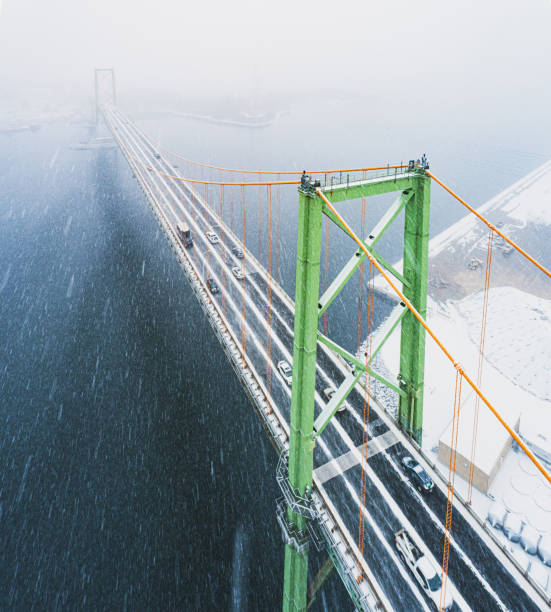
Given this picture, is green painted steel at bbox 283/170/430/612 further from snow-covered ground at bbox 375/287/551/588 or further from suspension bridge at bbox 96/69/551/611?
snow-covered ground at bbox 375/287/551/588

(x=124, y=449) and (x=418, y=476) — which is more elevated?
(x=418, y=476)

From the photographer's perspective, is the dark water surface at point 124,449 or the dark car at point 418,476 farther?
the dark water surface at point 124,449

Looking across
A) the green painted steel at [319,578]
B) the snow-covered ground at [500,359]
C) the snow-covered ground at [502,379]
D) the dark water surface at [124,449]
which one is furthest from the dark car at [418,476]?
the dark water surface at [124,449]

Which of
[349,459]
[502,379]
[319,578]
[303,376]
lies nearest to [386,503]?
[349,459]

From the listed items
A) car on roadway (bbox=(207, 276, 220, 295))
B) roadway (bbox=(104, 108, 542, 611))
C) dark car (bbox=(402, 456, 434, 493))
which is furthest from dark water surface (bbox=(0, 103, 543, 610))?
dark car (bbox=(402, 456, 434, 493))

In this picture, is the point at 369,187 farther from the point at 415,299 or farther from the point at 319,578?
the point at 319,578

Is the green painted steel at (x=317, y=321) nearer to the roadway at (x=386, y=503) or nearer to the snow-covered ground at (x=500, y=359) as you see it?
the roadway at (x=386, y=503)
